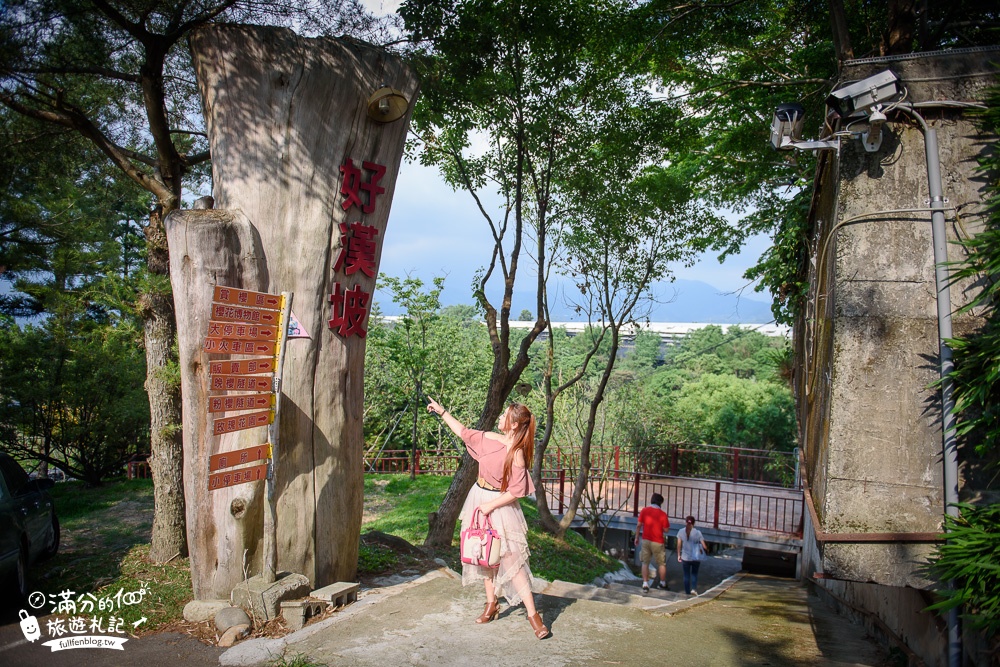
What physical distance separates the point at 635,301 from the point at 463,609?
8.62 m

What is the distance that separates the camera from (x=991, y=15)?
8.34m

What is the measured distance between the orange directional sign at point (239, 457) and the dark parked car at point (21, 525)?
81.1 inches

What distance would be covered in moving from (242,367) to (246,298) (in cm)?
45

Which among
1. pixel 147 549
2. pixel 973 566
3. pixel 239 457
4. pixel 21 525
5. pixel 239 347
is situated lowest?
pixel 147 549

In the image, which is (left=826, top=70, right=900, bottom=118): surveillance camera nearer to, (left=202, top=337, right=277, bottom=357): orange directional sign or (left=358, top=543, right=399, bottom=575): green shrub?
(left=202, top=337, right=277, bottom=357): orange directional sign

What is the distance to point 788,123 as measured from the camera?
16.5ft

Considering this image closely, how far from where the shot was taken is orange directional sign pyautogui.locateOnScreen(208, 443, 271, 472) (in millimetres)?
4523

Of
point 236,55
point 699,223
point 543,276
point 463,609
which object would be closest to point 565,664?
point 463,609

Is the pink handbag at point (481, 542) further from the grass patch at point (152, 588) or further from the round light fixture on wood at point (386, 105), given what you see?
the round light fixture on wood at point (386, 105)

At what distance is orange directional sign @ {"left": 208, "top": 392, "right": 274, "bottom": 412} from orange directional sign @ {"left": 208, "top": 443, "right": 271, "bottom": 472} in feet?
0.95

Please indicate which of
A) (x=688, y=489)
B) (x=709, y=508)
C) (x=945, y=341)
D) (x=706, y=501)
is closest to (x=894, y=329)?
(x=945, y=341)

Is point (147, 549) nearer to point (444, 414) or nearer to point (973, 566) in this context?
point (444, 414)

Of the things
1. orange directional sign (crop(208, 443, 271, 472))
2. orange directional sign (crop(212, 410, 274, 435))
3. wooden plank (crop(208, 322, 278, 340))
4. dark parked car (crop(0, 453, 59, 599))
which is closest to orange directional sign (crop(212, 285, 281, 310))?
wooden plank (crop(208, 322, 278, 340))

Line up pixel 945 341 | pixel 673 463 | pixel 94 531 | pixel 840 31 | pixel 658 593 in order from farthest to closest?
pixel 673 463
pixel 658 593
pixel 94 531
pixel 840 31
pixel 945 341
